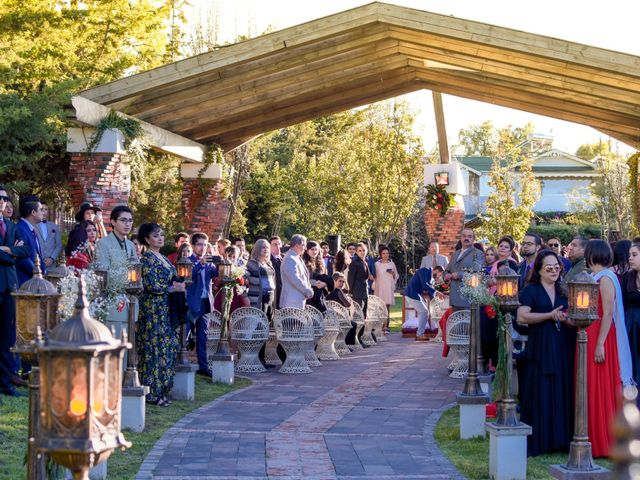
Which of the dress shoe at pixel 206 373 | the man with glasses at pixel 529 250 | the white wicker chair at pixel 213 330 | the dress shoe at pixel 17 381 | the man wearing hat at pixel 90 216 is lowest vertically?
the dress shoe at pixel 206 373

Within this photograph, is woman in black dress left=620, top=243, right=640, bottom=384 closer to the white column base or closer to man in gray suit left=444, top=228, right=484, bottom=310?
the white column base

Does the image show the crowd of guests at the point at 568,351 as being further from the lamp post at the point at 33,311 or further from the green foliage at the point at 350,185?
the green foliage at the point at 350,185

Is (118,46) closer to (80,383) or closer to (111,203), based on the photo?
(111,203)

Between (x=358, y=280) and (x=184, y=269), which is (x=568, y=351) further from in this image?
(x=358, y=280)

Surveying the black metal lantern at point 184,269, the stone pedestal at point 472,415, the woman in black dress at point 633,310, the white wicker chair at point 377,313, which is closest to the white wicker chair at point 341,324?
the white wicker chair at point 377,313

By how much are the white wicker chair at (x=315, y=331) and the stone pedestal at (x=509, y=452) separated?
696 cm

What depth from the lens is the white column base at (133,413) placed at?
8.85m

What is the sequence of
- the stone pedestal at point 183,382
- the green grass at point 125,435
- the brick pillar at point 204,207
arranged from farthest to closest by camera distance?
1. the brick pillar at point 204,207
2. the stone pedestal at point 183,382
3. the green grass at point 125,435

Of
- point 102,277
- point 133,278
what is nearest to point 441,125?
point 133,278

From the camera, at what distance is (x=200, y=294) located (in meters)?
11.9

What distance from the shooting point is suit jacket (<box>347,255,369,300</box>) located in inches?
719

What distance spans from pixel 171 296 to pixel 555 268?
418cm

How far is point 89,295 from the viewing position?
26.8 feet

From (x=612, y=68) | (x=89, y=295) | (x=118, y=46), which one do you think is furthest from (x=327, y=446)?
(x=118, y=46)
